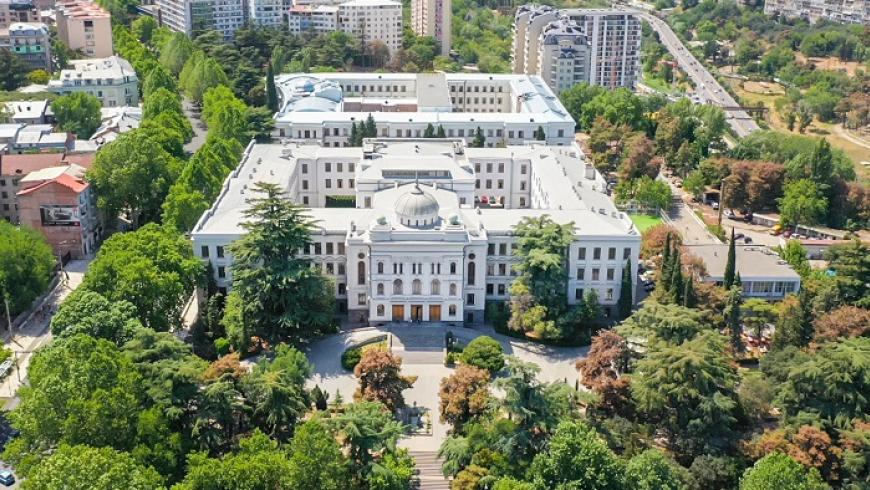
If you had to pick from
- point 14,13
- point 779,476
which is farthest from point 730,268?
point 14,13

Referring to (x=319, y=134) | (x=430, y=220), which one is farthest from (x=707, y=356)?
(x=319, y=134)

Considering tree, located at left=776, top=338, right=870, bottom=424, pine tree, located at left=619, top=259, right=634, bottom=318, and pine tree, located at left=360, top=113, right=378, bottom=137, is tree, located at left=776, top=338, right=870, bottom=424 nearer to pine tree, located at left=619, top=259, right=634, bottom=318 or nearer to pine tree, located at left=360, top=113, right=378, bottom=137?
pine tree, located at left=619, top=259, right=634, bottom=318

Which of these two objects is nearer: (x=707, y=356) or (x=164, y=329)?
(x=707, y=356)

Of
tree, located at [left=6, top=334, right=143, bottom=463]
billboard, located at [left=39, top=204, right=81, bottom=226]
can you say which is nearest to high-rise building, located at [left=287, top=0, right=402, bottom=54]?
billboard, located at [left=39, top=204, right=81, bottom=226]

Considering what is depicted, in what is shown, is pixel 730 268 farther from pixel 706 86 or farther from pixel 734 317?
pixel 706 86

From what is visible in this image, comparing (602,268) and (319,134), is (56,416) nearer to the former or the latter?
(602,268)

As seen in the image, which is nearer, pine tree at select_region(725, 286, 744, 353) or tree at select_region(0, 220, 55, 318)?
pine tree at select_region(725, 286, 744, 353)
